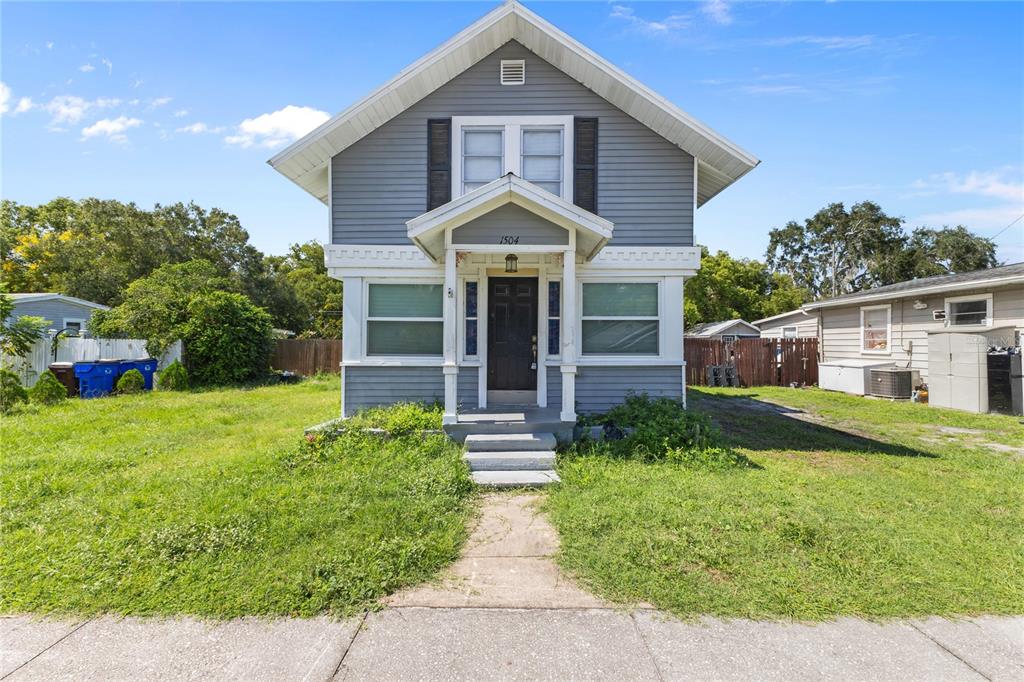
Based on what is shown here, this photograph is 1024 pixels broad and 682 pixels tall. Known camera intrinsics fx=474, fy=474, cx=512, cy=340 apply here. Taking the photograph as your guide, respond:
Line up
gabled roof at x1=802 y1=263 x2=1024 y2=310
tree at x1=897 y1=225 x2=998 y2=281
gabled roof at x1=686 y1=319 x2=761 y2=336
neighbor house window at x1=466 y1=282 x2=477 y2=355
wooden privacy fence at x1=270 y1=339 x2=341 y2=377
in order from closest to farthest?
neighbor house window at x1=466 y1=282 x2=477 y2=355 < gabled roof at x1=802 y1=263 x2=1024 y2=310 < wooden privacy fence at x1=270 y1=339 x2=341 y2=377 < gabled roof at x1=686 y1=319 x2=761 y2=336 < tree at x1=897 y1=225 x2=998 y2=281

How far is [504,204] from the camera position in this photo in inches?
241

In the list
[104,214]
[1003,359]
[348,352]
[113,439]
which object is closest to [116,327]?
[113,439]

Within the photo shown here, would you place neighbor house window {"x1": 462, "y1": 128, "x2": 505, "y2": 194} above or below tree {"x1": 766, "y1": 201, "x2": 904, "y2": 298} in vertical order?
below

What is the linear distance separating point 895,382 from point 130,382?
20.0 metres

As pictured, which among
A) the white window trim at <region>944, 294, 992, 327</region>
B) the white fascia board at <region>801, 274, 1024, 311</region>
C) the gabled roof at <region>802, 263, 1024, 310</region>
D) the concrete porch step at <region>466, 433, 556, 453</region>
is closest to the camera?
the concrete porch step at <region>466, 433, 556, 453</region>

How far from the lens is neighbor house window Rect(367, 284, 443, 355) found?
739 centimetres

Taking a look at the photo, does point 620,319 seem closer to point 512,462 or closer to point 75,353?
point 512,462

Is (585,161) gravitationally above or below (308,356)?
above

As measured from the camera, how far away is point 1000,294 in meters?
10.9

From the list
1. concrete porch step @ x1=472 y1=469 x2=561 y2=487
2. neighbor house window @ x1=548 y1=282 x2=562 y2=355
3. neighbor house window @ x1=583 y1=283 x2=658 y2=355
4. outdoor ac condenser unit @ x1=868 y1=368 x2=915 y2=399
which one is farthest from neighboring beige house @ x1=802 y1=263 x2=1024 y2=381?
concrete porch step @ x1=472 y1=469 x2=561 y2=487

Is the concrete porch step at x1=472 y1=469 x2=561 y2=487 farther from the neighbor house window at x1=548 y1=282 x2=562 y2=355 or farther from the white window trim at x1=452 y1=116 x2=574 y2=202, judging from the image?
the white window trim at x1=452 y1=116 x2=574 y2=202

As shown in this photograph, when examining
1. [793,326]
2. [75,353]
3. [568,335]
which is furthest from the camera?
[793,326]

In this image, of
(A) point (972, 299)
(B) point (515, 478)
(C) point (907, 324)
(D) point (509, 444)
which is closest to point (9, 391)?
(D) point (509, 444)

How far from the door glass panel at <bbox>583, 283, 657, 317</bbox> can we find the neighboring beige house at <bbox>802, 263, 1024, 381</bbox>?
8.96 m
